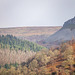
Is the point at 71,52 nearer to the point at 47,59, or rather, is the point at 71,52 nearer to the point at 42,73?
the point at 47,59

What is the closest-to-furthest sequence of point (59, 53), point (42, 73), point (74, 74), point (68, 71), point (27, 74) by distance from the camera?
point (74, 74)
point (68, 71)
point (42, 73)
point (27, 74)
point (59, 53)

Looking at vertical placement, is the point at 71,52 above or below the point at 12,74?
above

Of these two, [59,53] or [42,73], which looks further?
[59,53]

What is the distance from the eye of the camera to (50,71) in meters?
121

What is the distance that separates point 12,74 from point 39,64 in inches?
1205

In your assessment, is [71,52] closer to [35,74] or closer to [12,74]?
[35,74]

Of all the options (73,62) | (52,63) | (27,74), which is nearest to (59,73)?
(73,62)

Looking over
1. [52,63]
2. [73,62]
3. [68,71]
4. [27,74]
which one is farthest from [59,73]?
[52,63]

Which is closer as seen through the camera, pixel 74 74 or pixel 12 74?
pixel 74 74

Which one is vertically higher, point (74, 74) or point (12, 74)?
point (74, 74)

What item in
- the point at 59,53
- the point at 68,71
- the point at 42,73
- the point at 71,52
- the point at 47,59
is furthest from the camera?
the point at 59,53

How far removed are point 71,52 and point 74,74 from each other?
43972 millimetres

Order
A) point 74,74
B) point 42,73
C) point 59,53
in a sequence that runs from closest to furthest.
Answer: point 74,74
point 42,73
point 59,53

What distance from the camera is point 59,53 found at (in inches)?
6575
